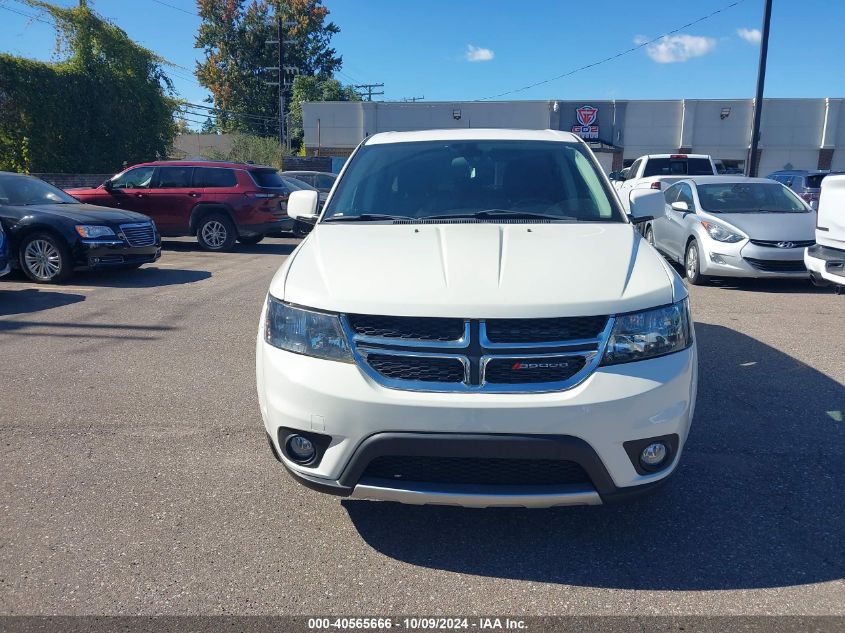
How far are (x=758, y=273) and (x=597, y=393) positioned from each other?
7.41m

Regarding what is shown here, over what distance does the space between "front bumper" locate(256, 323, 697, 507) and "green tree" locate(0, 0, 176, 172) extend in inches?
852

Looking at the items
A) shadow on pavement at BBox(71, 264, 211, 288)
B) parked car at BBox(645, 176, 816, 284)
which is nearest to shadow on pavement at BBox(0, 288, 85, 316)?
shadow on pavement at BBox(71, 264, 211, 288)

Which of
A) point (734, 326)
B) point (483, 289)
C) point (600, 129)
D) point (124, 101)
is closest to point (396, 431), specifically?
point (483, 289)

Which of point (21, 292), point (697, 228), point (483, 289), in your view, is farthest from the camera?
point (697, 228)

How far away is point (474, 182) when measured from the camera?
13.5ft

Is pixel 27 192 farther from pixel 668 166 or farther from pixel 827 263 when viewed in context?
pixel 668 166

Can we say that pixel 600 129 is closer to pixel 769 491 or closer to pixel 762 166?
pixel 762 166

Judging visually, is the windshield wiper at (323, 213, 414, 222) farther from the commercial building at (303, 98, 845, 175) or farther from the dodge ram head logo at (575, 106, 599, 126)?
the dodge ram head logo at (575, 106, 599, 126)

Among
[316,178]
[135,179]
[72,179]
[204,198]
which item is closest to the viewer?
[204,198]

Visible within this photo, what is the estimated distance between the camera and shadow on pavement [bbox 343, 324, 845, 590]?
2734 mm

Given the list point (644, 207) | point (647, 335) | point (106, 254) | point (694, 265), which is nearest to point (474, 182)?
point (644, 207)

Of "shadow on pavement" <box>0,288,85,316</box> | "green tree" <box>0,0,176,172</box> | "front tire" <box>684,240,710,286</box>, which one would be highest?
"green tree" <box>0,0,176,172</box>

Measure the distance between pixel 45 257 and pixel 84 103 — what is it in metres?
15.2

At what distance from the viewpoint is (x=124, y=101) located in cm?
2305
